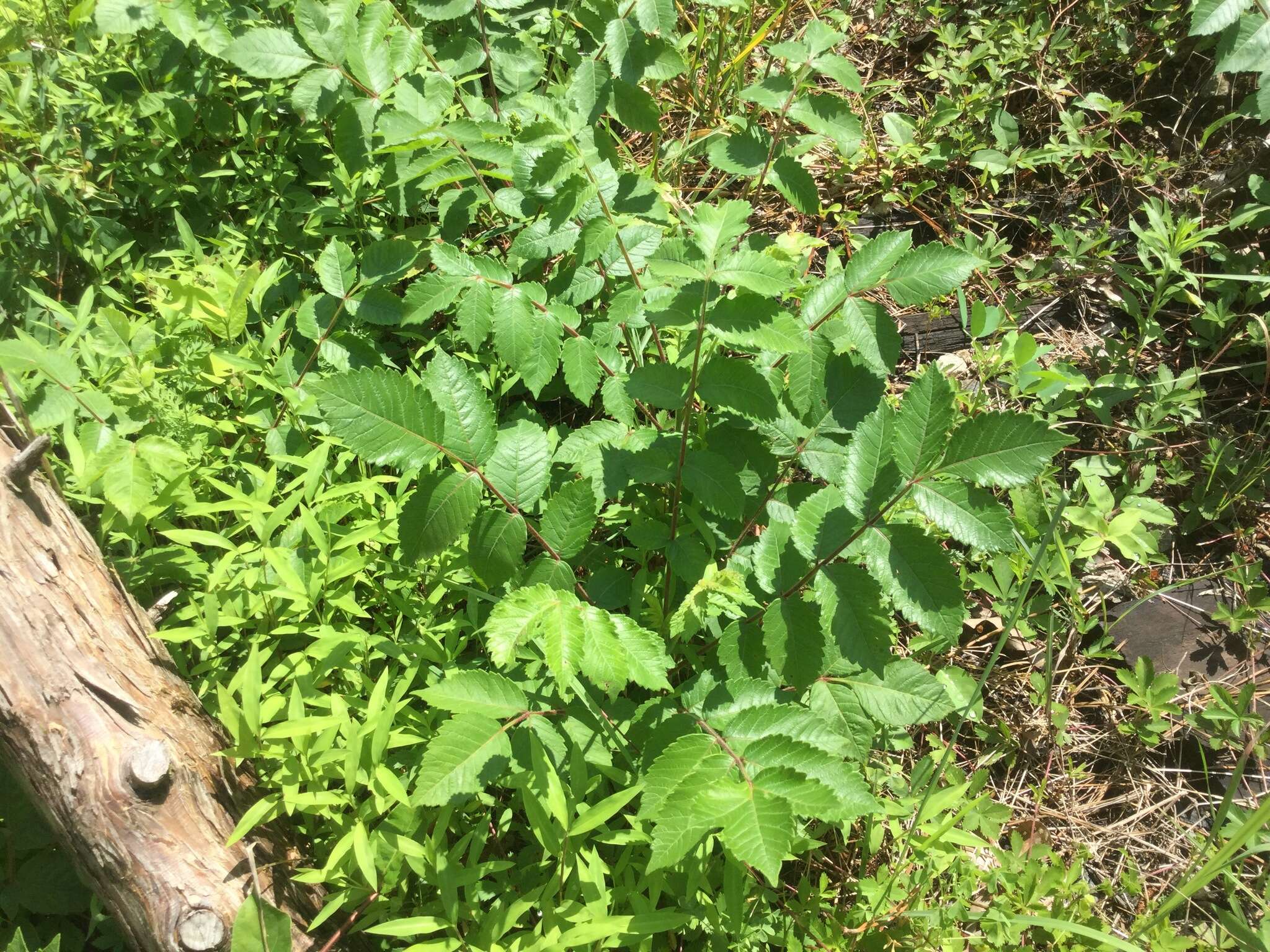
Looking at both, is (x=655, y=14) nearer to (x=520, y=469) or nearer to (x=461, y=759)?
(x=520, y=469)

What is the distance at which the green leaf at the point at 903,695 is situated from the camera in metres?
1.72

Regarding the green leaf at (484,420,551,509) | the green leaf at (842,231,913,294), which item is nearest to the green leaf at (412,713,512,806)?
the green leaf at (484,420,551,509)

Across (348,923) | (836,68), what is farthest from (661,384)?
(348,923)

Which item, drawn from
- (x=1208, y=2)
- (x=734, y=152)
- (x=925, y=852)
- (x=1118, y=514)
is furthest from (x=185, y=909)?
(x=1208, y=2)

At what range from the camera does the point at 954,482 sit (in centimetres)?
145

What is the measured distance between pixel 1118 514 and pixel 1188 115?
6.03 feet

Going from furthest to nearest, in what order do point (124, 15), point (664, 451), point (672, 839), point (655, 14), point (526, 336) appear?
point (124, 15), point (655, 14), point (526, 336), point (664, 451), point (672, 839)

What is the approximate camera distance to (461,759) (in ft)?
4.93

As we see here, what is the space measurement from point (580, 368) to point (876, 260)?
736mm

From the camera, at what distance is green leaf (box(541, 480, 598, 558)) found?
1699mm

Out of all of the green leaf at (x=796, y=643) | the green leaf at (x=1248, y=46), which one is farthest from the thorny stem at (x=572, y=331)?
the green leaf at (x=1248, y=46)

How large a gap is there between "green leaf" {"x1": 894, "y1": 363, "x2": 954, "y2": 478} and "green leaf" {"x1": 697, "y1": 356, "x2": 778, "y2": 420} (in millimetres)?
285

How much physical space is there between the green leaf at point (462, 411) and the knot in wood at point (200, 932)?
99cm

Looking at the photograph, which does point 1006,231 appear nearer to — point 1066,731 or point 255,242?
point 1066,731
